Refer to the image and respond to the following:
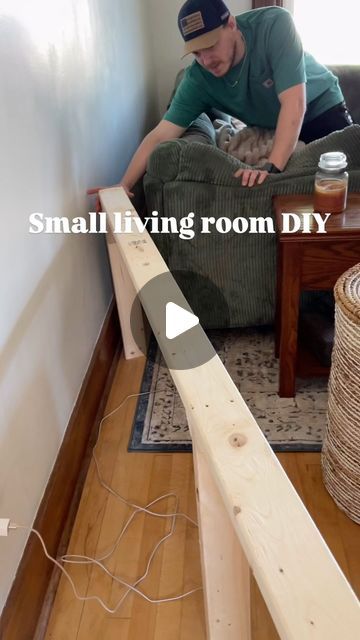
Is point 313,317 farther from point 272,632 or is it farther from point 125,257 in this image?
point 272,632

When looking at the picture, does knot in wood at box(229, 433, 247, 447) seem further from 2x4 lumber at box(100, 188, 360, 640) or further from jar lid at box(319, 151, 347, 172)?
jar lid at box(319, 151, 347, 172)

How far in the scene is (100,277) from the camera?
1.80m

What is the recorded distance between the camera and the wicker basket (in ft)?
3.56

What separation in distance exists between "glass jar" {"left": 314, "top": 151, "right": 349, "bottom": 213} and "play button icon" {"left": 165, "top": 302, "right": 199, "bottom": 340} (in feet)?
2.20

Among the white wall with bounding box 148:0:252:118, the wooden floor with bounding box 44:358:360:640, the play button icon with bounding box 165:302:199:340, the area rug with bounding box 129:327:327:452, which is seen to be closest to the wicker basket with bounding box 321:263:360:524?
A: the wooden floor with bounding box 44:358:360:640

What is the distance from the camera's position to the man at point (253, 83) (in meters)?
1.71

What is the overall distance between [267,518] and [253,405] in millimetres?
1013

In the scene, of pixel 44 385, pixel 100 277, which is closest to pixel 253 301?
pixel 100 277

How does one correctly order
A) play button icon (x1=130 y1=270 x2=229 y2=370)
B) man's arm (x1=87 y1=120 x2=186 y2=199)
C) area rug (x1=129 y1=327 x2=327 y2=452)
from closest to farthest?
play button icon (x1=130 y1=270 x2=229 y2=370)
area rug (x1=129 y1=327 x2=327 y2=452)
man's arm (x1=87 y1=120 x2=186 y2=199)

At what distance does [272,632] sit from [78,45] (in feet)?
5.13

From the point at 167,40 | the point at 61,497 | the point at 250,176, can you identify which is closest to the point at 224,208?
the point at 250,176

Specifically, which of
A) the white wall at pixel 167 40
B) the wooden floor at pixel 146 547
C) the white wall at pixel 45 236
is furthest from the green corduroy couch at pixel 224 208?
the white wall at pixel 167 40

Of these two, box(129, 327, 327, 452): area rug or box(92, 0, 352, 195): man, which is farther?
box(92, 0, 352, 195): man

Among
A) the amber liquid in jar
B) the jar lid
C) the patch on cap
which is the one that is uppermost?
the patch on cap
